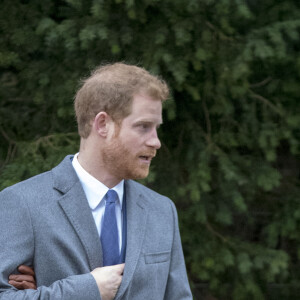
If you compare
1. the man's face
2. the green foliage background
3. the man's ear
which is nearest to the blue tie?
the man's face

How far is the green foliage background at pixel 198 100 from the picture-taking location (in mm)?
3951

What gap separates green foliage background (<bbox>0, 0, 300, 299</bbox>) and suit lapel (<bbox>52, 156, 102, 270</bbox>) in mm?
1639

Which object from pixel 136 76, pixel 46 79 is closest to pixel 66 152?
pixel 46 79

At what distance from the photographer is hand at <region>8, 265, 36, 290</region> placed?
6.47 feet

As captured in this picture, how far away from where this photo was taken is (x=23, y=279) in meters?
1.99

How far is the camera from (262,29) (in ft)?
12.9

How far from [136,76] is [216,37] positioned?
79.4 inches

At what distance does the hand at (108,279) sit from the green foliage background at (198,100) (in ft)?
5.96

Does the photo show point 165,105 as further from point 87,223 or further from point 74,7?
point 87,223

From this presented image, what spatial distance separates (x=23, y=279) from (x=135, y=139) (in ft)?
2.12

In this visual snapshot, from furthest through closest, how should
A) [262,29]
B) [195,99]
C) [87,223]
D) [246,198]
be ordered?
[246,198], [195,99], [262,29], [87,223]

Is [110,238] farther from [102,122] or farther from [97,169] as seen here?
[102,122]

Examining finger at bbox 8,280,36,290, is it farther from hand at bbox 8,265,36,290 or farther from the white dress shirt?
the white dress shirt

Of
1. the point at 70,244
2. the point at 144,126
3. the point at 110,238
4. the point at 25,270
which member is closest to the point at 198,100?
the point at 144,126
